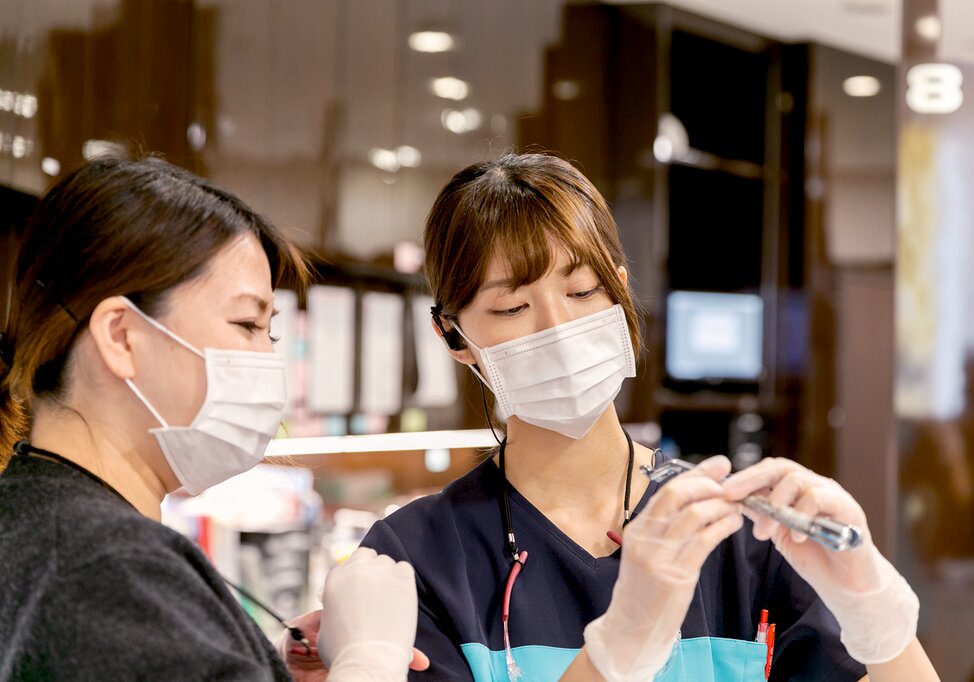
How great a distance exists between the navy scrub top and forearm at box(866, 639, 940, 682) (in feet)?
0.28

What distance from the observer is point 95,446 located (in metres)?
1.22

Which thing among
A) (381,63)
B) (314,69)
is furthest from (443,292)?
(381,63)

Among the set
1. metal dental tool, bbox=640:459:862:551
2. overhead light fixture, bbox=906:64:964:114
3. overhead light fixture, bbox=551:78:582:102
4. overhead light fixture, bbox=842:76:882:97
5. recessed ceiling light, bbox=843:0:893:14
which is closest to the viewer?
metal dental tool, bbox=640:459:862:551

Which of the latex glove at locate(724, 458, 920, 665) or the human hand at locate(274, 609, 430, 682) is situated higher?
the latex glove at locate(724, 458, 920, 665)

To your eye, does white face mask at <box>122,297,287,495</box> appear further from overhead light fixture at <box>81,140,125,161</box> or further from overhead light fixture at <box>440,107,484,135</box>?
overhead light fixture at <box>440,107,484,135</box>

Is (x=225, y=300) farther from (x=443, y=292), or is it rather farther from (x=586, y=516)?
(x=586, y=516)

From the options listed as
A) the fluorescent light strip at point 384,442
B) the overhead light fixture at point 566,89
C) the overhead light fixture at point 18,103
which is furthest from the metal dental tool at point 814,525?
the overhead light fixture at point 566,89

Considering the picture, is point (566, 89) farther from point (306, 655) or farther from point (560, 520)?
point (306, 655)

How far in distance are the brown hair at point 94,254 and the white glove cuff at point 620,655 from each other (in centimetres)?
64

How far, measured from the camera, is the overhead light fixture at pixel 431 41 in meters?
4.17

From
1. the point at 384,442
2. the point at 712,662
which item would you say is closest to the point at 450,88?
the point at 384,442

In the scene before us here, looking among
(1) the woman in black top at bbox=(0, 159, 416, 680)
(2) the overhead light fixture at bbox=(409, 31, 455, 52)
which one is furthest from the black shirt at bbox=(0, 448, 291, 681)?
(2) the overhead light fixture at bbox=(409, 31, 455, 52)

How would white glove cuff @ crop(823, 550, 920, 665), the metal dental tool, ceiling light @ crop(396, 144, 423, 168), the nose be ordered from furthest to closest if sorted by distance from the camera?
ceiling light @ crop(396, 144, 423, 168) < the nose < white glove cuff @ crop(823, 550, 920, 665) < the metal dental tool

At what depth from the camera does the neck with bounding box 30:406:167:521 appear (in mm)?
1205
